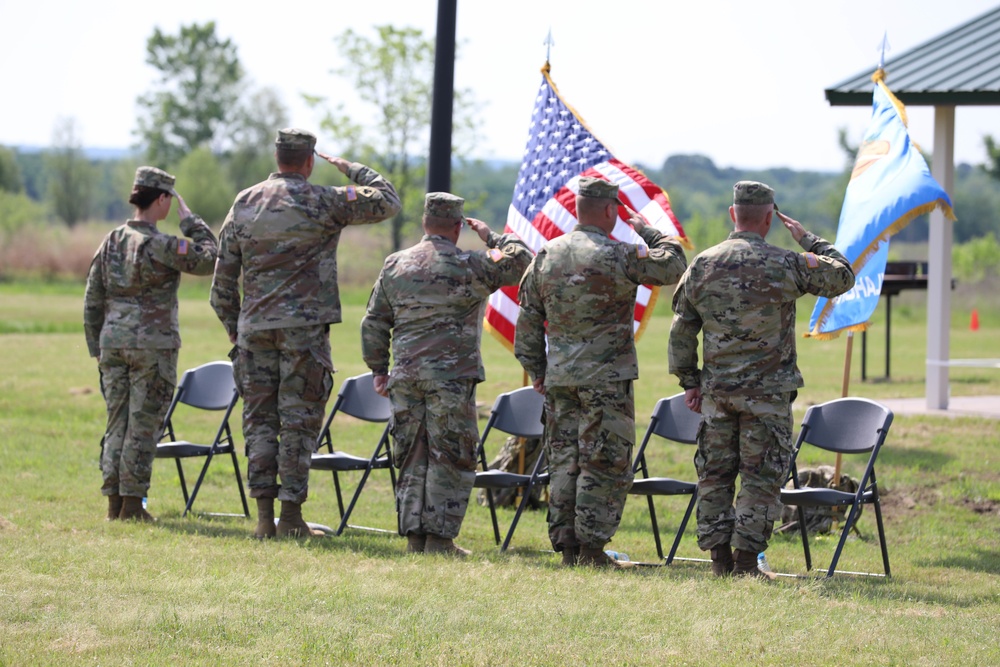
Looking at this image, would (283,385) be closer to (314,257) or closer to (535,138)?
(314,257)

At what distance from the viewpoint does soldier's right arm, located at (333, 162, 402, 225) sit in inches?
309

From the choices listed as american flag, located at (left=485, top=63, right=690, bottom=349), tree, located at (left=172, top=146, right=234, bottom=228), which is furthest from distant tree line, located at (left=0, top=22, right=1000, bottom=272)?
american flag, located at (left=485, top=63, right=690, bottom=349)

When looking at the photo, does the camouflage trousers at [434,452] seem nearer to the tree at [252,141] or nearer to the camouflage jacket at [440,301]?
the camouflage jacket at [440,301]

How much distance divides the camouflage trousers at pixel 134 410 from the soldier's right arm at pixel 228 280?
31.1 inches

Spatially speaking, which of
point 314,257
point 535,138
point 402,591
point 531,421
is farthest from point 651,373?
point 402,591

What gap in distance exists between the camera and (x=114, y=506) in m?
8.87

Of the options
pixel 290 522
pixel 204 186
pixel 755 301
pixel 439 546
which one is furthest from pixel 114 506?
pixel 204 186

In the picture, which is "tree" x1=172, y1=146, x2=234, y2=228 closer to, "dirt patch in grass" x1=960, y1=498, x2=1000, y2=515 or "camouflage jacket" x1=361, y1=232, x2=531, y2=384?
"dirt patch in grass" x1=960, y1=498, x2=1000, y2=515

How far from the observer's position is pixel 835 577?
765 cm

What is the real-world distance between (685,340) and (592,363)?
57cm

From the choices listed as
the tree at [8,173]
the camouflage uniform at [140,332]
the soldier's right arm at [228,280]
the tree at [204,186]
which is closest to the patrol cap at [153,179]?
the camouflage uniform at [140,332]

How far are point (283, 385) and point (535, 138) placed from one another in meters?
3.69

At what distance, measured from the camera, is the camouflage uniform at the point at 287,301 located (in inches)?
310

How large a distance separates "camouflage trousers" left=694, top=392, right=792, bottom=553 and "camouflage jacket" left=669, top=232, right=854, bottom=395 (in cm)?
11
